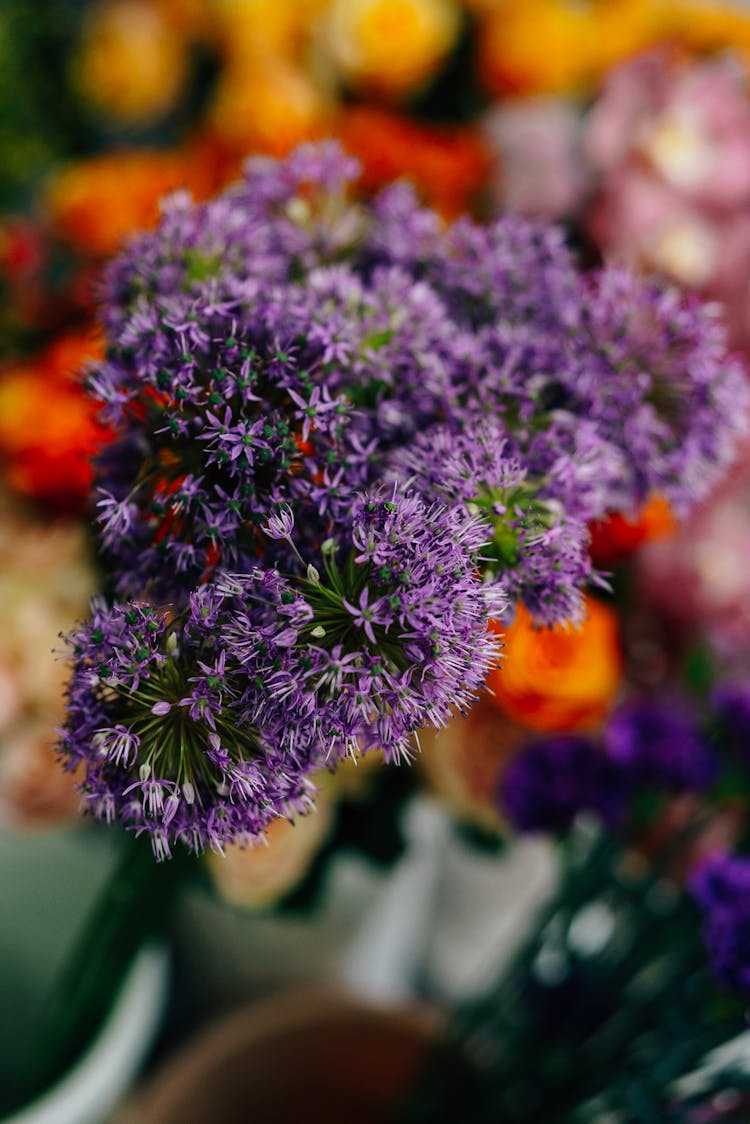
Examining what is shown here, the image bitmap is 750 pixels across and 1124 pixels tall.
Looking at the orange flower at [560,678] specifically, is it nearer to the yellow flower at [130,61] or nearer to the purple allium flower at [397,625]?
the purple allium flower at [397,625]

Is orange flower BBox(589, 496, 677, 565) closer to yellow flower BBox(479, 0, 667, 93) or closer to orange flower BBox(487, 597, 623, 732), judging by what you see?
orange flower BBox(487, 597, 623, 732)

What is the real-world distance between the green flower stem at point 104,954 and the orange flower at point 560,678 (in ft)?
0.44

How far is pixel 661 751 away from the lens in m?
0.29

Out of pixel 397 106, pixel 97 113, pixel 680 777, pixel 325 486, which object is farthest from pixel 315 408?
pixel 97 113

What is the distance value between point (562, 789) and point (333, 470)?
176mm

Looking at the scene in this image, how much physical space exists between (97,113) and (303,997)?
1.98 ft

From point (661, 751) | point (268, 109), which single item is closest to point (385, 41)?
point (268, 109)

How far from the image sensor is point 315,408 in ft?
0.56

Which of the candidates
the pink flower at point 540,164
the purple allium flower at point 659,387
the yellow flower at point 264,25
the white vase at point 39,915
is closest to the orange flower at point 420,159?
the pink flower at point 540,164

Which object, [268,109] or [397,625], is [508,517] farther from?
[268,109]

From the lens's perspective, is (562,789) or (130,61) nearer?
(562,789)

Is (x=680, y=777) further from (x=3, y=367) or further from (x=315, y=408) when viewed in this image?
(x=3, y=367)

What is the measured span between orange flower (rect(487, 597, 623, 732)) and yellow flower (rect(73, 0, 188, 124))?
1.57 ft

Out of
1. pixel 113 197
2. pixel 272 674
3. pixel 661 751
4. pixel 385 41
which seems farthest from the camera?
pixel 385 41
